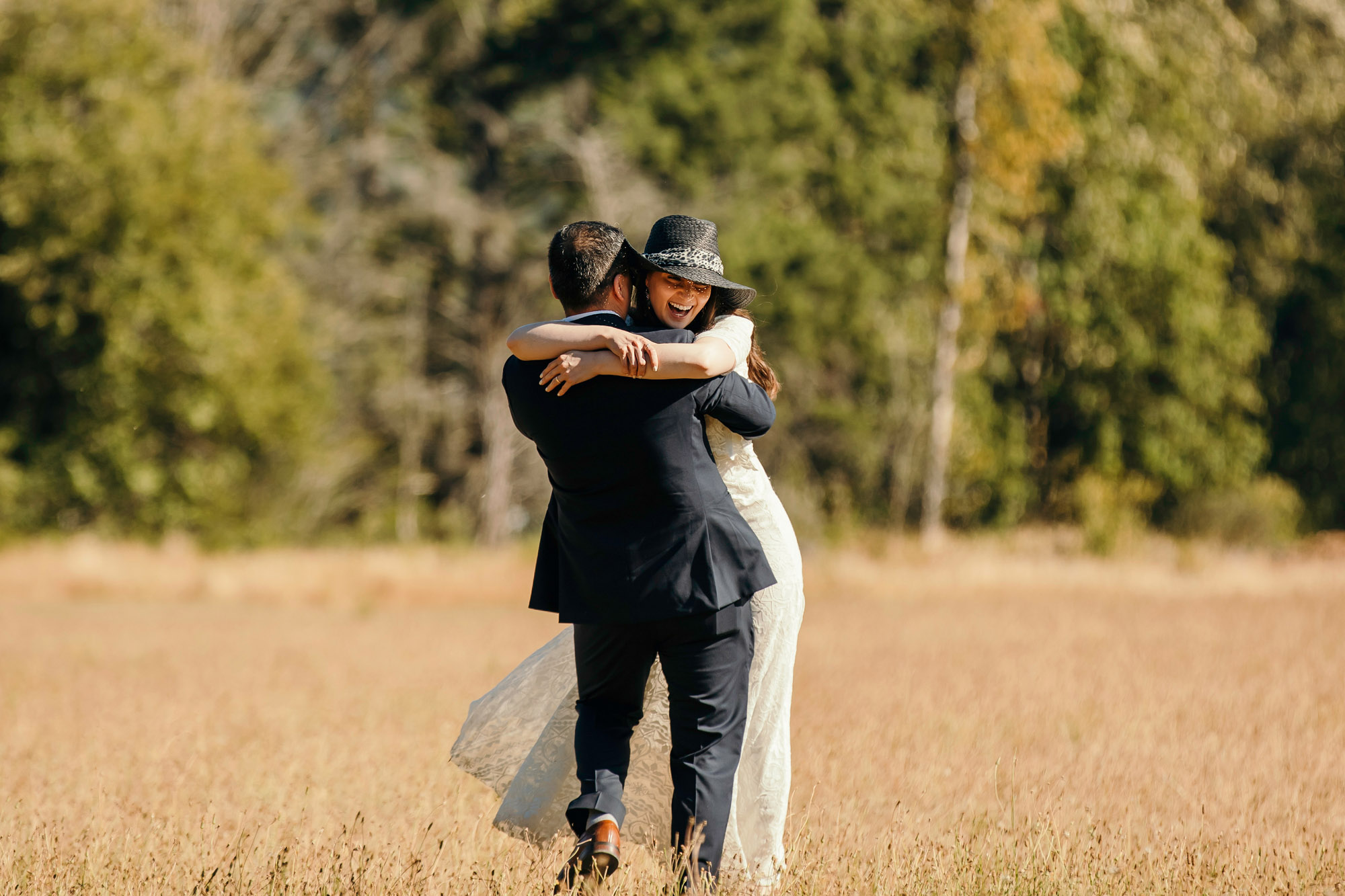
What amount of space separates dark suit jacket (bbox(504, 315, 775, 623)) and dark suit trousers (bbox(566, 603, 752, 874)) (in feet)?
0.36

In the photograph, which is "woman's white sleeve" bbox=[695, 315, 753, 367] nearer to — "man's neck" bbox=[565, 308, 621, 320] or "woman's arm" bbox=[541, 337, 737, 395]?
"woman's arm" bbox=[541, 337, 737, 395]

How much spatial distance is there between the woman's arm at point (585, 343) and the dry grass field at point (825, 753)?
1567 millimetres

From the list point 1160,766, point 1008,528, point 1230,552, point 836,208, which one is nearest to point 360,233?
point 836,208

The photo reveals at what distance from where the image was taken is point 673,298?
12.6 ft

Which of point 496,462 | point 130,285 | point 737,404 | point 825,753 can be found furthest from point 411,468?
point 737,404

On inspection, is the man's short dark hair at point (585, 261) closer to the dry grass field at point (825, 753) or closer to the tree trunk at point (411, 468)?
the dry grass field at point (825, 753)

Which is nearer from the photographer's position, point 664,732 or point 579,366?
point 579,366

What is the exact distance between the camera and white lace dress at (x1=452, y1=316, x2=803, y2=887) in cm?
406

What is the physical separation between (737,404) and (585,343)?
492 millimetres

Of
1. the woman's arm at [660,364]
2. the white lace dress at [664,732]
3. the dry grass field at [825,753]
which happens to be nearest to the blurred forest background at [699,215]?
the dry grass field at [825,753]

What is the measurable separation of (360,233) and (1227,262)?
2134 centimetres

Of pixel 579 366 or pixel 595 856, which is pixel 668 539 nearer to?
pixel 579 366

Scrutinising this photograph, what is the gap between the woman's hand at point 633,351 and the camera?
3.52 metres

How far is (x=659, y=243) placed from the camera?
12.7 ft
